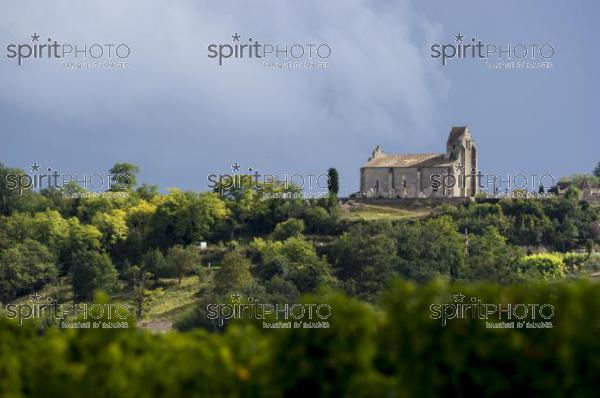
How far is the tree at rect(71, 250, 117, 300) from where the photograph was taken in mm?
103688

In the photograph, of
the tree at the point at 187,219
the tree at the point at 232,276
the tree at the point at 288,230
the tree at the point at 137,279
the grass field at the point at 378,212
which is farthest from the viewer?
the tree at the point at 187,219

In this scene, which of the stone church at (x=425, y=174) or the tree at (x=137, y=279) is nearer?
the tree at (x=137, y=279)

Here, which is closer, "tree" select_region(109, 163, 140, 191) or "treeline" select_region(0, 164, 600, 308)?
"treeline" select_region(0, 164, 600, 308)

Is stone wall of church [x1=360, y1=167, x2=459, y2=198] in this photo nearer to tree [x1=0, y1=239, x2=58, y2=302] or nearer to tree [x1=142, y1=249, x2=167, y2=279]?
tree [x1=142, y1=249, x2=167, y2=279]

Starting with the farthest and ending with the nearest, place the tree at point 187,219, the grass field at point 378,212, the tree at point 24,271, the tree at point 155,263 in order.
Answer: the tree at point 187,219 → the grass field at point 378,212 → the tree at point 24,271 → the tree at point 155,263

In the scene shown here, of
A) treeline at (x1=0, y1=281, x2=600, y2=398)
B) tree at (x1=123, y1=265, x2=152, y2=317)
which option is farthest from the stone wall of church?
treeline at (x1=0, y1=281, x2=600, y2=398)

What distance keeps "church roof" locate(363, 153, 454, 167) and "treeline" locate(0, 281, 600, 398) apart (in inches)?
3576

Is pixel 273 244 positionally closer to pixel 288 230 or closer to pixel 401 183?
pixel 288 230

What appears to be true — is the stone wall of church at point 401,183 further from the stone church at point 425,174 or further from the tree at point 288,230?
the tree at point 288,230

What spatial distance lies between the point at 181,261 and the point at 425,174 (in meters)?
23.0

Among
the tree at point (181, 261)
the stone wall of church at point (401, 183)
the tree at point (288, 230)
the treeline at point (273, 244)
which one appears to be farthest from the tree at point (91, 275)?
the stone wall of church at point (401, 183)

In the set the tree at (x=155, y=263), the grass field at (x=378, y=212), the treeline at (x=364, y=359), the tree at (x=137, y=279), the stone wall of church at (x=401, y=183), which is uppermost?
the stone wall of church at (x=401, y=183)

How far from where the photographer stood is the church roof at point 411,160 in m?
→ 118

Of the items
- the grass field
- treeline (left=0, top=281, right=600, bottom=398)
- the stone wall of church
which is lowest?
treeline (left=0, top=281, right=600, bottom=398)
